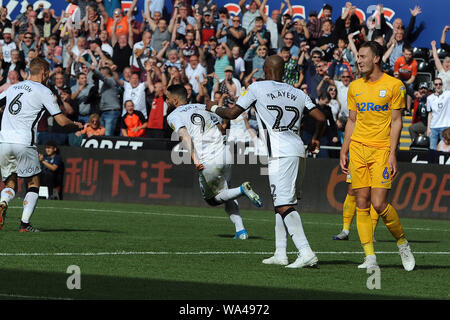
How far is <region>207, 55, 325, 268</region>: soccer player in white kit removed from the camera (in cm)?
1127

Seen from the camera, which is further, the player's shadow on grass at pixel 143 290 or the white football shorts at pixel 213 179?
the white football shorts at pixel 213 179

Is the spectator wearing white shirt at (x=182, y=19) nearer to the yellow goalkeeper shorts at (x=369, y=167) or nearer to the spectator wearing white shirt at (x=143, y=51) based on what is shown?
the spectator wearing white shirt at (x=143, y=51)

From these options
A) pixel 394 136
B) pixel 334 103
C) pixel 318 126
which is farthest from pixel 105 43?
pixel 394 136

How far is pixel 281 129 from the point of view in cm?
1143

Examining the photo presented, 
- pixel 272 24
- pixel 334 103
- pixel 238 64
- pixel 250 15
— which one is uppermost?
pixel 250 15

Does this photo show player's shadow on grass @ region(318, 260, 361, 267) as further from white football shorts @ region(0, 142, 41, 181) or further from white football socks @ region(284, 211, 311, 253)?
white football shorts @ region(0, 142, 41, 181)

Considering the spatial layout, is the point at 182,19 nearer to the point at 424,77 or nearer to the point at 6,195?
the point at 424,77

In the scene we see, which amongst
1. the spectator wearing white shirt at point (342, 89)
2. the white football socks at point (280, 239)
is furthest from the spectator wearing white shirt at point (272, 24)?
the white football socks at point (280, 239)

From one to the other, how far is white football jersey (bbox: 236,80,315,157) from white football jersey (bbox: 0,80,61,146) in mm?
4216

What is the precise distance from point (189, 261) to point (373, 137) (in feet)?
8.50

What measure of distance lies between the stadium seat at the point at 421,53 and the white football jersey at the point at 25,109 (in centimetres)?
1395

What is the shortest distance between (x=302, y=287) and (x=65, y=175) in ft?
53.8

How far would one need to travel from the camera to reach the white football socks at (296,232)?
1109cm

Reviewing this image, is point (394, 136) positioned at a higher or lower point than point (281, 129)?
lower
